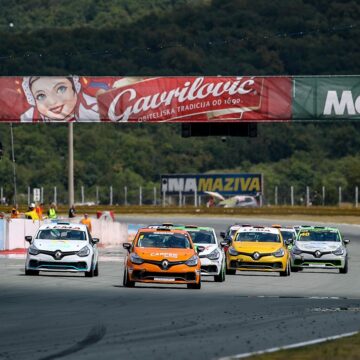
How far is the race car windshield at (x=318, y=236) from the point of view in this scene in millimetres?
40844

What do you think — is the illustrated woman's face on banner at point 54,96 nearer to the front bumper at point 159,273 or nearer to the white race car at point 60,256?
the white race car at point 60,256

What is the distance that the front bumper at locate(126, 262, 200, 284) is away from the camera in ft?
95.1

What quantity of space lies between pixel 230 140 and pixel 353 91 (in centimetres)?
14155

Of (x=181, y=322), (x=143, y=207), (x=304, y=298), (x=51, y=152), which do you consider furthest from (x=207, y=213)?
(x=51, y=152)

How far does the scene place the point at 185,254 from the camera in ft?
96.6

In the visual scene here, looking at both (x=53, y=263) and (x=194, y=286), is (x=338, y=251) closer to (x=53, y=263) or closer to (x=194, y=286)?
(x=53, y=263)

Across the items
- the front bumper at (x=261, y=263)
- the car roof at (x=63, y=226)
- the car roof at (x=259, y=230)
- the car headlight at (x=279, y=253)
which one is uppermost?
the car roof at (x=63, y=226)

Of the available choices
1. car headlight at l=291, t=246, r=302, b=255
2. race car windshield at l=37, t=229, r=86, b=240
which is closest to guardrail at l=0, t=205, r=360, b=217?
car headlight at l=291, t=246, r=302, b=255

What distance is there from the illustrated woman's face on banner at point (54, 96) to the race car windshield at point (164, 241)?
25801 mm

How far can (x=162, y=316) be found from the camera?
2111 centimetres

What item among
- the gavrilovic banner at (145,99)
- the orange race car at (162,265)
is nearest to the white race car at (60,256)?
the orange race car at (162,265)

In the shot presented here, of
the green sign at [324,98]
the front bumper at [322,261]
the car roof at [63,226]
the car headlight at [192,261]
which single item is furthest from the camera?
the green sign at [324,98]

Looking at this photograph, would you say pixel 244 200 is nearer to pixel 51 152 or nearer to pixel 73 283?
pixel 51 152

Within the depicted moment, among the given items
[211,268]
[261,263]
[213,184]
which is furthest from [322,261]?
[213,184]
